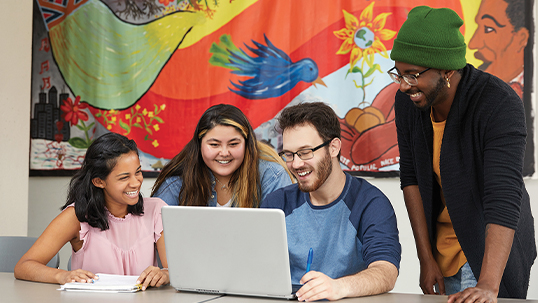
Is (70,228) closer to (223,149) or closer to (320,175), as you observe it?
(223,149)

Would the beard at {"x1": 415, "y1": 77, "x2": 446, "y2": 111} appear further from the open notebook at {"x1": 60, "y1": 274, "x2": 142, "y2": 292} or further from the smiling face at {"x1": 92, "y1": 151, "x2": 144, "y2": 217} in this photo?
the smiling face at {"x1": 92, "y1": 151, "x2": 144, "y2": 217}

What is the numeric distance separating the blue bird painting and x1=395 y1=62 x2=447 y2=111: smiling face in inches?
63.6

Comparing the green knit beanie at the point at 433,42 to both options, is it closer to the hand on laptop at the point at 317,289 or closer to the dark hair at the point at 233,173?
the hand on laptop at the point at 317,289

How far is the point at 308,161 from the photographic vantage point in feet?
5.60

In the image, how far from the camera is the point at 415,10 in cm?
152

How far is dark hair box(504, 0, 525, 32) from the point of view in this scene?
274cm

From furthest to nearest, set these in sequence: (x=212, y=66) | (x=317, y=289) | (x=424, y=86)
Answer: (x=212, y=66)
(x=424, y=86)
(x=317, y=289)

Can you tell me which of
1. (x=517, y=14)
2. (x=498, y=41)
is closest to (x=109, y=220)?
(x=498, y=41)

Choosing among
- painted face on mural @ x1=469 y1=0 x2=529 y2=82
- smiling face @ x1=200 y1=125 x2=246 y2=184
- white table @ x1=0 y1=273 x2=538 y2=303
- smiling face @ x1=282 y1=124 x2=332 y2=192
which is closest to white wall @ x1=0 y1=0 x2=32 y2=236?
smiling face @ x1=200 y1=125 x2=246 y2=184

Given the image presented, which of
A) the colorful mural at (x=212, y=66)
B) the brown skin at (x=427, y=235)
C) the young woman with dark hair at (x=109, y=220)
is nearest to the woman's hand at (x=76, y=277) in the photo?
the young woman with dark hair at (x=109, y=220)

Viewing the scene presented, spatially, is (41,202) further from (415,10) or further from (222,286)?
(415,10)

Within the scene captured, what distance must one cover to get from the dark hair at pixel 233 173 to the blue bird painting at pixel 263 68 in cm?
89

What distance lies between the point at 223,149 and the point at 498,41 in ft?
5.36

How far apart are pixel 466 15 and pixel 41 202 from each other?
3.05m
